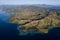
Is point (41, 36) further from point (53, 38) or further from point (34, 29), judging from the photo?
point (34, 29)

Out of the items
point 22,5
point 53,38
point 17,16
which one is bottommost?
point 53,38

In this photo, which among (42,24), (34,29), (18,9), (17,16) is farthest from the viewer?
(18,9)

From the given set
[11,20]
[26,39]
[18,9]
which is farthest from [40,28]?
[18,9]

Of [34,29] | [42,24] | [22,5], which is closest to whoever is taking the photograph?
[34,29]

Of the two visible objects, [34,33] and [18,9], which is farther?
[18,9]

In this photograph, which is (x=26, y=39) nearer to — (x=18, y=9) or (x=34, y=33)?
(x=34, y=33)

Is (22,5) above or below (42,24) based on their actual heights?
above

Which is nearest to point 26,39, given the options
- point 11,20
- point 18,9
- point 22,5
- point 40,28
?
A: point 40,28

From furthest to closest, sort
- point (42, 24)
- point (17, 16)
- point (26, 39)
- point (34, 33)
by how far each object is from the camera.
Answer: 1. point (17, 16)
2. point (42, 24)
3. point (34, 33)
4. point (26, 39)

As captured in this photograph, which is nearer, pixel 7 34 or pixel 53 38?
pixel 53 38
